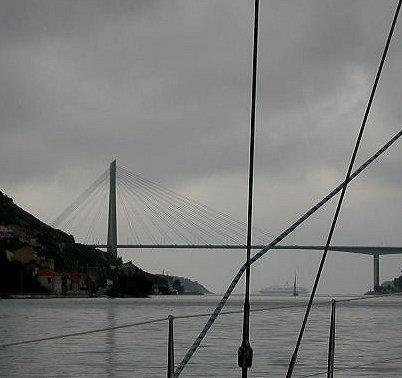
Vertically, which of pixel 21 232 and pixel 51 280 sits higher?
pixel 21 232

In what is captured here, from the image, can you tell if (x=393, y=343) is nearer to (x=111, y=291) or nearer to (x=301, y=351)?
(x=301, y=351)

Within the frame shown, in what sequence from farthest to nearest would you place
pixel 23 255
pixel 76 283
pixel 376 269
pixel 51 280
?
pixel 76 283, pixel 51 280, pixel 23 255, pixel 376 269

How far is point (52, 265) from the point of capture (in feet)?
453

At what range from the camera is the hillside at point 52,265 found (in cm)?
12175

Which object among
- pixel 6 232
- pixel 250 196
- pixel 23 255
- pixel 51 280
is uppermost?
pixel 6 232

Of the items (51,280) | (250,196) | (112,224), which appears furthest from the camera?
(51,280)

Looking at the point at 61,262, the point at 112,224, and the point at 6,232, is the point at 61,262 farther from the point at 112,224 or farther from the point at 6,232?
the point at 112,224

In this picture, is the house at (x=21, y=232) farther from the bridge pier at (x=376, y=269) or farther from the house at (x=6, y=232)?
the bridge pier at (x=376, y=269)

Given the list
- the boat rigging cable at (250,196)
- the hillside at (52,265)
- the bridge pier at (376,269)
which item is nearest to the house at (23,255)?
the hillside at (52,265)

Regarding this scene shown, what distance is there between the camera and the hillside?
122 metres

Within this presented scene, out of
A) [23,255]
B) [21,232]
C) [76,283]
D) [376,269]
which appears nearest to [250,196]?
Result: [376,269]

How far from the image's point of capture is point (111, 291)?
145000 millimetres

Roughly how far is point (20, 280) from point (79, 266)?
31.4 meters

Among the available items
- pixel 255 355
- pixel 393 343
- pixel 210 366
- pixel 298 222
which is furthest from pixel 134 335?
pixel 298 222
